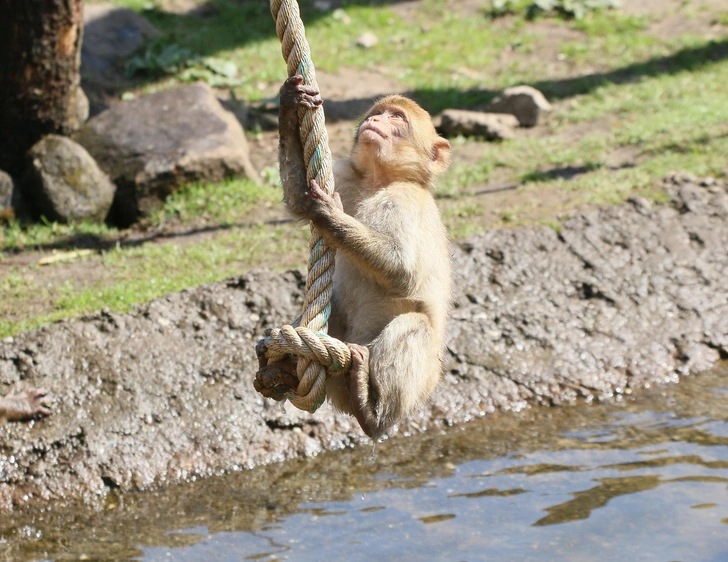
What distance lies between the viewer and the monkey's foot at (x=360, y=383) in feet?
13.7

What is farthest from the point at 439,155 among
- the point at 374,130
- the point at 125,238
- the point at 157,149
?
the point at 157,149

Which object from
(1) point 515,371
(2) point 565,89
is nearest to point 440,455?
(1) point 515,371

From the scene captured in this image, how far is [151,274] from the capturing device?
8.34 metres

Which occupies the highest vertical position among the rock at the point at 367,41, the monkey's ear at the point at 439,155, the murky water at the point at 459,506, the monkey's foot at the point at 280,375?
the rock at the point at 367,41

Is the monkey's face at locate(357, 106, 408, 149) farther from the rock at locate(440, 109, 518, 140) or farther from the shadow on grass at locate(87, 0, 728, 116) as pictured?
the shadow on grass at locate(87, 0, 728, 116)

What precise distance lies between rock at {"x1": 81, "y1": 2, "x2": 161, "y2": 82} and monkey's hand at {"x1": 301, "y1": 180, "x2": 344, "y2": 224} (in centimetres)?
1005

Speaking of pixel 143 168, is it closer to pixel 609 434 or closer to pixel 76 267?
pixel 76 267

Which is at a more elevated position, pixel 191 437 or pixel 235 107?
pixel 235 107

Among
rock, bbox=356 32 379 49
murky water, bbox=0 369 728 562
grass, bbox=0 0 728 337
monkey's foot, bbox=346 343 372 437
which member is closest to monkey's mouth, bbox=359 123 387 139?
monkey's foot, bbox=346 343 372 437

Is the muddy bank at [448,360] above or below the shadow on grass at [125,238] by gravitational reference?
below

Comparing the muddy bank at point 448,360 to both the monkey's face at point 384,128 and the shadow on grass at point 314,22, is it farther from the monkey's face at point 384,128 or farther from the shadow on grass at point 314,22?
the shadow on grass at point 314,22

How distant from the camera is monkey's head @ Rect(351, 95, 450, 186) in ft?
15.8

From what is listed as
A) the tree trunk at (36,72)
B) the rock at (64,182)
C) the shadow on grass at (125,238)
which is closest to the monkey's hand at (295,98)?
the shadow on grass at (125,238)

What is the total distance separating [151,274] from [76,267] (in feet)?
2.89
